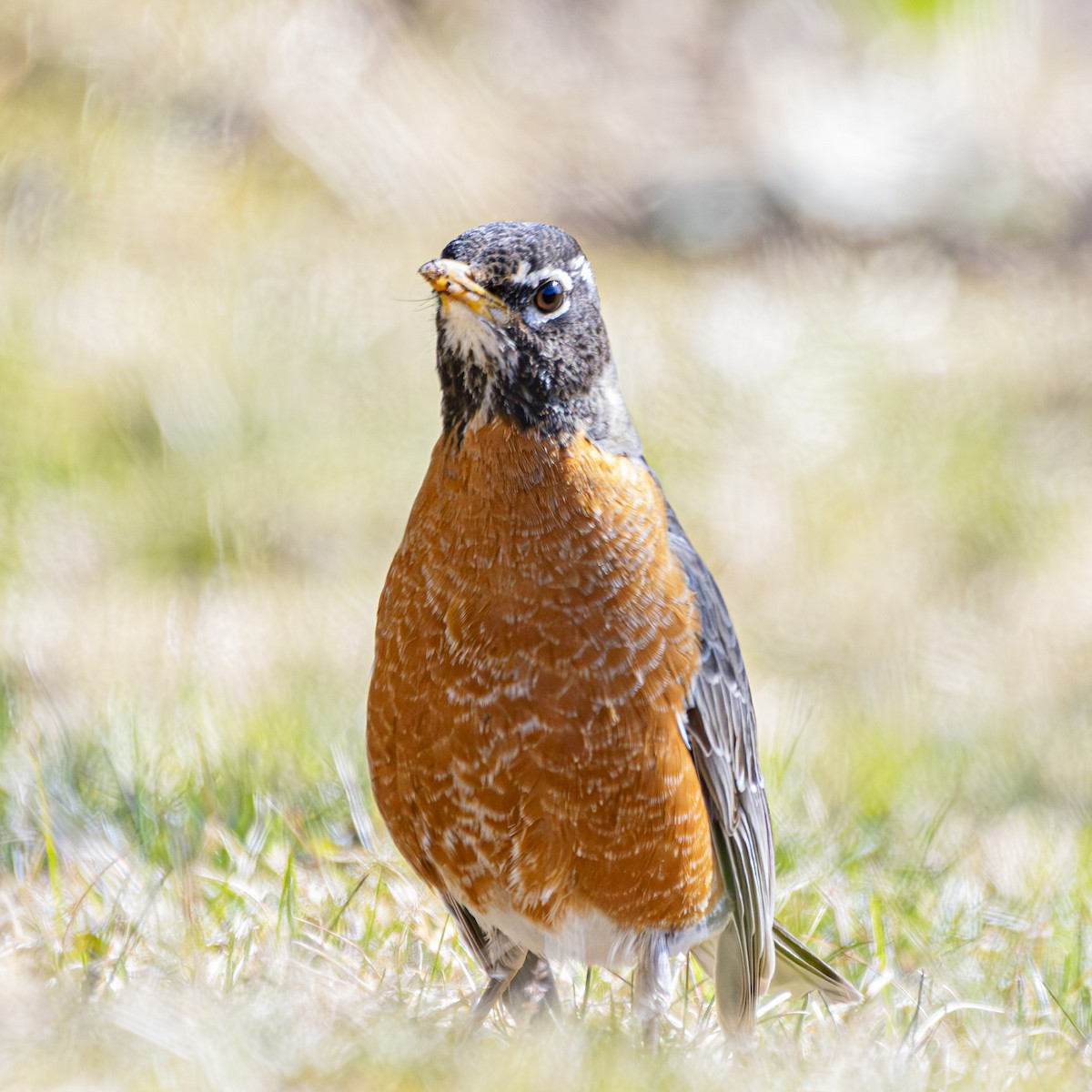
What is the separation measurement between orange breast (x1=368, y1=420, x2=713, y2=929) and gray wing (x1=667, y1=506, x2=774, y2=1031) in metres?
0.13

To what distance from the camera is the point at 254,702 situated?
22.2ft

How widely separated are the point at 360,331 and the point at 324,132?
5.01ft

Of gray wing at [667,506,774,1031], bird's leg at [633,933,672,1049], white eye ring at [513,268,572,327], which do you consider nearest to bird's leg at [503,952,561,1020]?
bird's leg at [633,933,672,1049]

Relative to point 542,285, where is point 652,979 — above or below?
below

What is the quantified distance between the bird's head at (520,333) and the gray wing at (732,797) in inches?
21.1

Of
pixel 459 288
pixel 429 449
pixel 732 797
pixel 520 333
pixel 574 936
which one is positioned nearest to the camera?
pixel 459 288

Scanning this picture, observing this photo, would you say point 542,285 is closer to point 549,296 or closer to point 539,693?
point 549,296

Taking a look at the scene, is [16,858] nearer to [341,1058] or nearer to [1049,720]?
[341,1058]

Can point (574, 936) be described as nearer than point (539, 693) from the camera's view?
No

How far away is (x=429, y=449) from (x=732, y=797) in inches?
165

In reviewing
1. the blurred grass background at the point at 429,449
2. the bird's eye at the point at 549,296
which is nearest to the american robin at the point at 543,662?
the bird's eye at the point at 549,296

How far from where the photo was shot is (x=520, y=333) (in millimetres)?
4574

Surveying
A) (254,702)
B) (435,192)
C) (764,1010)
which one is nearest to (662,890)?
(764,1010)

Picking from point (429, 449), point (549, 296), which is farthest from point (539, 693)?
point (429, 449)
